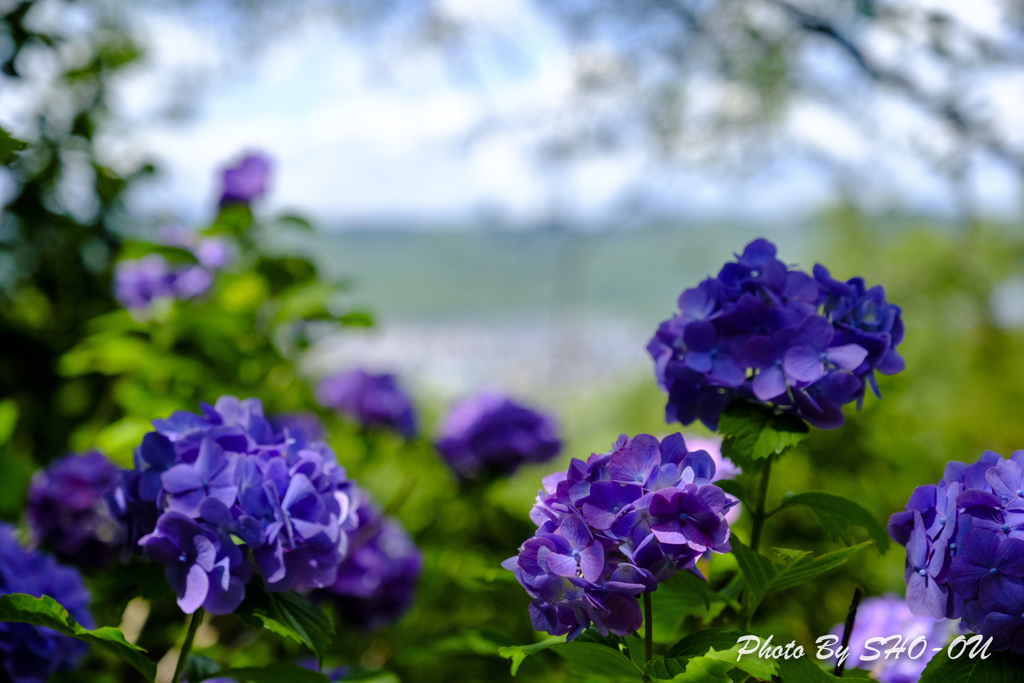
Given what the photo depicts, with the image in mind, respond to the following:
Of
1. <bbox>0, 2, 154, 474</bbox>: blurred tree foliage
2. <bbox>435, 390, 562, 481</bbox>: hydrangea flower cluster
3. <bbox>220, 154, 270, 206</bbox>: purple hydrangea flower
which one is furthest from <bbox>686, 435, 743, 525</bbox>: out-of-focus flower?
<bbox>0, 2, 154, 474</bbox>: blurred tree foliage

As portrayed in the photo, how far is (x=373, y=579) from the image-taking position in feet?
3.98

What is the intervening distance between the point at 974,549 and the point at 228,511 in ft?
1.64

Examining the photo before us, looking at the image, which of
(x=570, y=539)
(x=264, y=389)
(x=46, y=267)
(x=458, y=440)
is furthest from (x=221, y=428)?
(x=46, y=267)

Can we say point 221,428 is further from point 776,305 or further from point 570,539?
point 776,305

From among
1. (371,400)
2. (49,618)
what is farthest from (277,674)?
(371,400)

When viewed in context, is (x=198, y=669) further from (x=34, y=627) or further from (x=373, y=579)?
(x=373, y=579)

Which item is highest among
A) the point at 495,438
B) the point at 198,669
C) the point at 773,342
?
the point at 773,342

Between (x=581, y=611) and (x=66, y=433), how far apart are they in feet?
5.14

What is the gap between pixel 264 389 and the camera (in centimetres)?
125

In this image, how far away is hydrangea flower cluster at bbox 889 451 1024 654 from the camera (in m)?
0.45

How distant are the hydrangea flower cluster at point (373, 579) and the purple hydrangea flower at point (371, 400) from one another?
283 millimetres

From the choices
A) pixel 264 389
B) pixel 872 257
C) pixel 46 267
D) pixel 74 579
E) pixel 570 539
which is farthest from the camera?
pixel 872 257

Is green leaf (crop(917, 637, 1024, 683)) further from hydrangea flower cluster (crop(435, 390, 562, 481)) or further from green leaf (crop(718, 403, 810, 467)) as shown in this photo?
hydrangea flower cluster (crop(435, 390, 562, 481))

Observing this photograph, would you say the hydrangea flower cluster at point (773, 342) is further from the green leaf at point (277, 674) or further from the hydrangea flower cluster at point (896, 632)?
the green leaf at point (277, 674)
